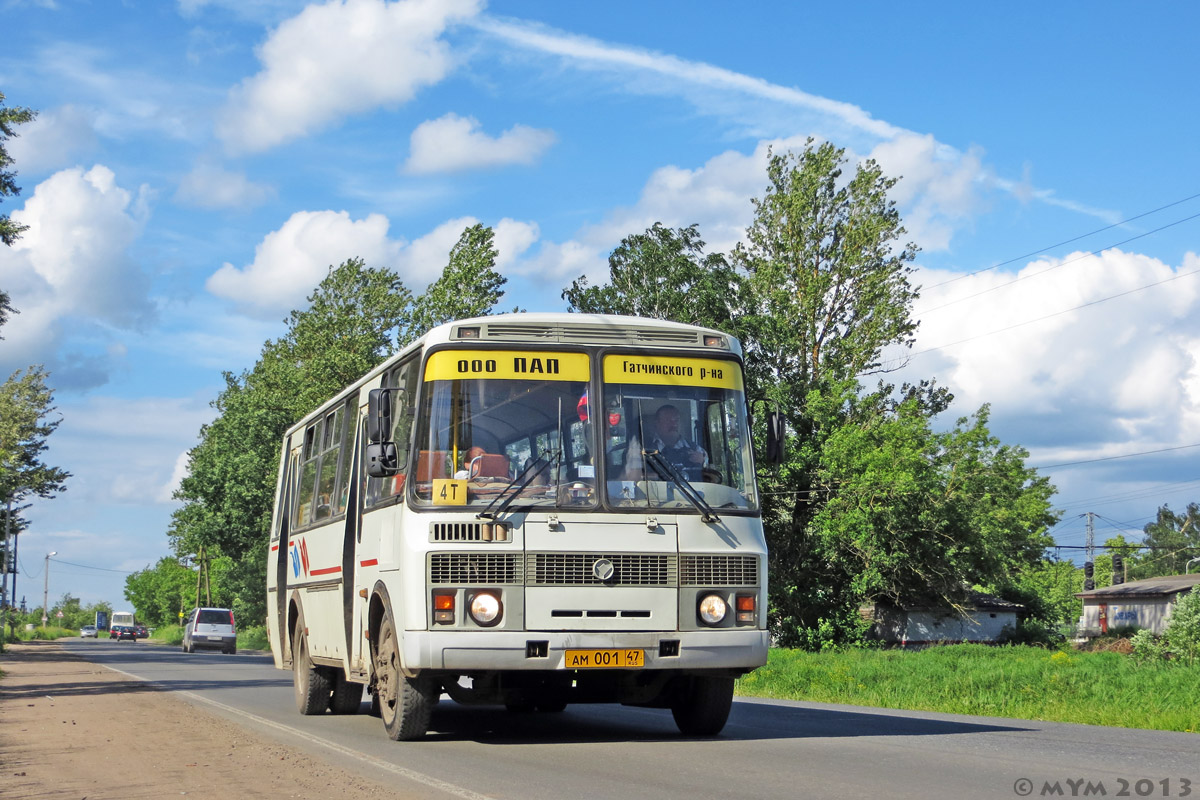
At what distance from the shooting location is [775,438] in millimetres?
11227

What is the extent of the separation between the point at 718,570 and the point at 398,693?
9.42ft

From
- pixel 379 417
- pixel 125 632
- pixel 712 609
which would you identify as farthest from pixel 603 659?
pixel 125 632

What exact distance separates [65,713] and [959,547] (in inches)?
1367

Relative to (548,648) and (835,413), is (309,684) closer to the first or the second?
(548,648)

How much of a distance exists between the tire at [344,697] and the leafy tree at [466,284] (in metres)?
35.1

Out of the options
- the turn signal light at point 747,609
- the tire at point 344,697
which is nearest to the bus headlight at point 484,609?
the turn signal light at point 747,609

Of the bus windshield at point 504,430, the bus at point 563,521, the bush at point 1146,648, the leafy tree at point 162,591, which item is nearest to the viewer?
the bus at point 563,521

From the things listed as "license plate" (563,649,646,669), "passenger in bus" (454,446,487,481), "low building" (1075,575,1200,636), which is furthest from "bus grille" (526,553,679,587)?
"low building" (1075,575,1200,636)

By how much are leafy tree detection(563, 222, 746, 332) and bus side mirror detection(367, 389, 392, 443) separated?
138 ft

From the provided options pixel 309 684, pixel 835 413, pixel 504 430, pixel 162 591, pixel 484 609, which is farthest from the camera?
pixel 162 591

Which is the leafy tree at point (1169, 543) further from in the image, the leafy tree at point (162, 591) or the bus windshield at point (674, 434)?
the bus windshield at point (674, 434)

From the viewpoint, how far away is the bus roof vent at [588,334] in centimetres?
1105

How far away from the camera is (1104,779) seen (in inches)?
334

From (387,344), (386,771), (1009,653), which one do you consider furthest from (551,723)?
(387,344)
